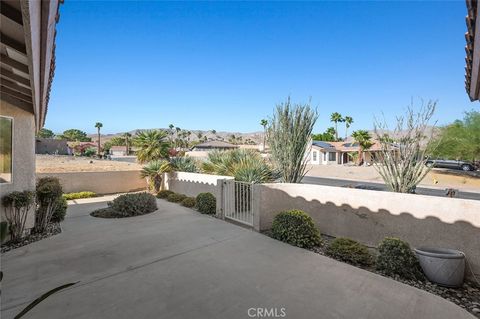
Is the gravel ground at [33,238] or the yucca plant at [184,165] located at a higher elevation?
the yucca plant at [184,165]

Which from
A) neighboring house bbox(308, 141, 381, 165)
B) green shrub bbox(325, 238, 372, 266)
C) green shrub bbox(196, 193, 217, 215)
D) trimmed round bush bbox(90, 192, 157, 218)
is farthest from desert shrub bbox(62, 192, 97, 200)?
neighboring house bbox(308, 141, 381, 165)

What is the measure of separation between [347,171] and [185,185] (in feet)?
78.2

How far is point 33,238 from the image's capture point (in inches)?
226

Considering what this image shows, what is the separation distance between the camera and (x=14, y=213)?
5.43 metres

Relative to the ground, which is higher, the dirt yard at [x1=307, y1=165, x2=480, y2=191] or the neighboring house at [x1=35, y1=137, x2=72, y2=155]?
the neighboring house at [x1=35, y1=137, x2=72, y2=155]

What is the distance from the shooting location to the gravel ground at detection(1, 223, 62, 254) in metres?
5.20

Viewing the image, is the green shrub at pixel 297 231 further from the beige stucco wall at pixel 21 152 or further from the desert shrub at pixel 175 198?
the beige stucco wall at pixel 21 152

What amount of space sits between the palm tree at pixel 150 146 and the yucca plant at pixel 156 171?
106 centimetres

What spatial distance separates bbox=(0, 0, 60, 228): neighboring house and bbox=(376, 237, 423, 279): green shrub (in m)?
5.52

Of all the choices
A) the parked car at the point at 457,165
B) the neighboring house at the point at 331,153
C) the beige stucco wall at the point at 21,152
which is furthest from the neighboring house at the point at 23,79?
the neighboring house at the point at 331,153

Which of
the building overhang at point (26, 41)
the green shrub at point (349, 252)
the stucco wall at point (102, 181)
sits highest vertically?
the building overhang at point (26, 41)

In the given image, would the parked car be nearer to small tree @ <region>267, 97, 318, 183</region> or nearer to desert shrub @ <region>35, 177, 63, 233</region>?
small tree @ <region>267, 97, 318, 183</region>

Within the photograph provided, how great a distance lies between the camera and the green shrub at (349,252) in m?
4.59

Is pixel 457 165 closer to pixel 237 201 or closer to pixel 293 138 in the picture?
pixel 293 138
